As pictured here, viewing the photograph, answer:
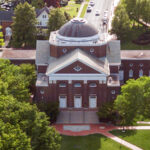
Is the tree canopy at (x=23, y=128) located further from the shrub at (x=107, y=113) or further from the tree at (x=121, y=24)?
the tree at (x=121, y=24)

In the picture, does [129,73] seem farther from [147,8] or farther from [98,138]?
[147,8]

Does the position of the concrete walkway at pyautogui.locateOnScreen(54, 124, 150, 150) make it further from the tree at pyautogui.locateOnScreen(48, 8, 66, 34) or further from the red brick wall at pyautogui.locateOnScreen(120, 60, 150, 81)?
the tree at pyautogui.locateOnScreen(48, 8, 66, 34)

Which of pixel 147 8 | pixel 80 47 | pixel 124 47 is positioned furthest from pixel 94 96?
pixel 147 8

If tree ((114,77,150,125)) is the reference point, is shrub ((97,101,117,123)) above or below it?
below

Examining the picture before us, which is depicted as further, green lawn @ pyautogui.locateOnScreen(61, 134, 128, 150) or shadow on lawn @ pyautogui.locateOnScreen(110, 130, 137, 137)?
shadow on lawn @ pyautogui.locateOnScreen(110, 130, 137, 137)

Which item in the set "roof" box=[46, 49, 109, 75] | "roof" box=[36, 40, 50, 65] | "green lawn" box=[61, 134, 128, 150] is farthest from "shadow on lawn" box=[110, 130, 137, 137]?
"roof" box=[36, 40, 50, 65]
